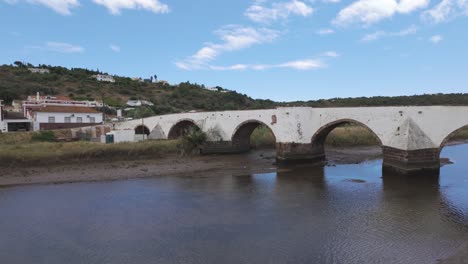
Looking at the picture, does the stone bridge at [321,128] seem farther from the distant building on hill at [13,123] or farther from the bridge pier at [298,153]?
the distant building on hill at [13,123]

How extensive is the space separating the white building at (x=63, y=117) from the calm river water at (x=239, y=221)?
20218 mm

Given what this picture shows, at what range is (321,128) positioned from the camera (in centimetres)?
1877

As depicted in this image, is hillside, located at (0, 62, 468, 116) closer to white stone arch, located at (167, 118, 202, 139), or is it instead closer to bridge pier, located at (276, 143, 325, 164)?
white stone arch, located at (167, 118, 202, 139)

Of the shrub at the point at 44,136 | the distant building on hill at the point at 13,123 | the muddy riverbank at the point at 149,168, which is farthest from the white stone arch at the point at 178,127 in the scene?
the distant building on hill at the point at 13,123

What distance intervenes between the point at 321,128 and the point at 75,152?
1513 centimetres

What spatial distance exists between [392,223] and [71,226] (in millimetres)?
9245

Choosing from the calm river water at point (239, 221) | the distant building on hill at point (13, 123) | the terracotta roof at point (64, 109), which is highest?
the terracotta roof at point (64, 109)

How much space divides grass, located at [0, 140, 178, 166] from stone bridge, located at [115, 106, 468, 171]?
150 inches

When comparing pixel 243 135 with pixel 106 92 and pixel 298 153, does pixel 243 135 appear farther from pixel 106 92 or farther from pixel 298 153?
pixel 106 92

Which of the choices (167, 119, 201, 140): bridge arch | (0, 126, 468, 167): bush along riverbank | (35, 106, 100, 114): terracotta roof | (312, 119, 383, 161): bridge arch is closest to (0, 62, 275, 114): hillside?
(35, 106, 100, 114): terracotta roof

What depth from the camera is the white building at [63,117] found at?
32125 millimetres

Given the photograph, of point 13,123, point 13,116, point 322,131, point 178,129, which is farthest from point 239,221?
point 13,116

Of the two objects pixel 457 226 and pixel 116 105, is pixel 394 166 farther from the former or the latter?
pixel 116 105

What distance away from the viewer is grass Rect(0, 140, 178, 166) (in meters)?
18.9
